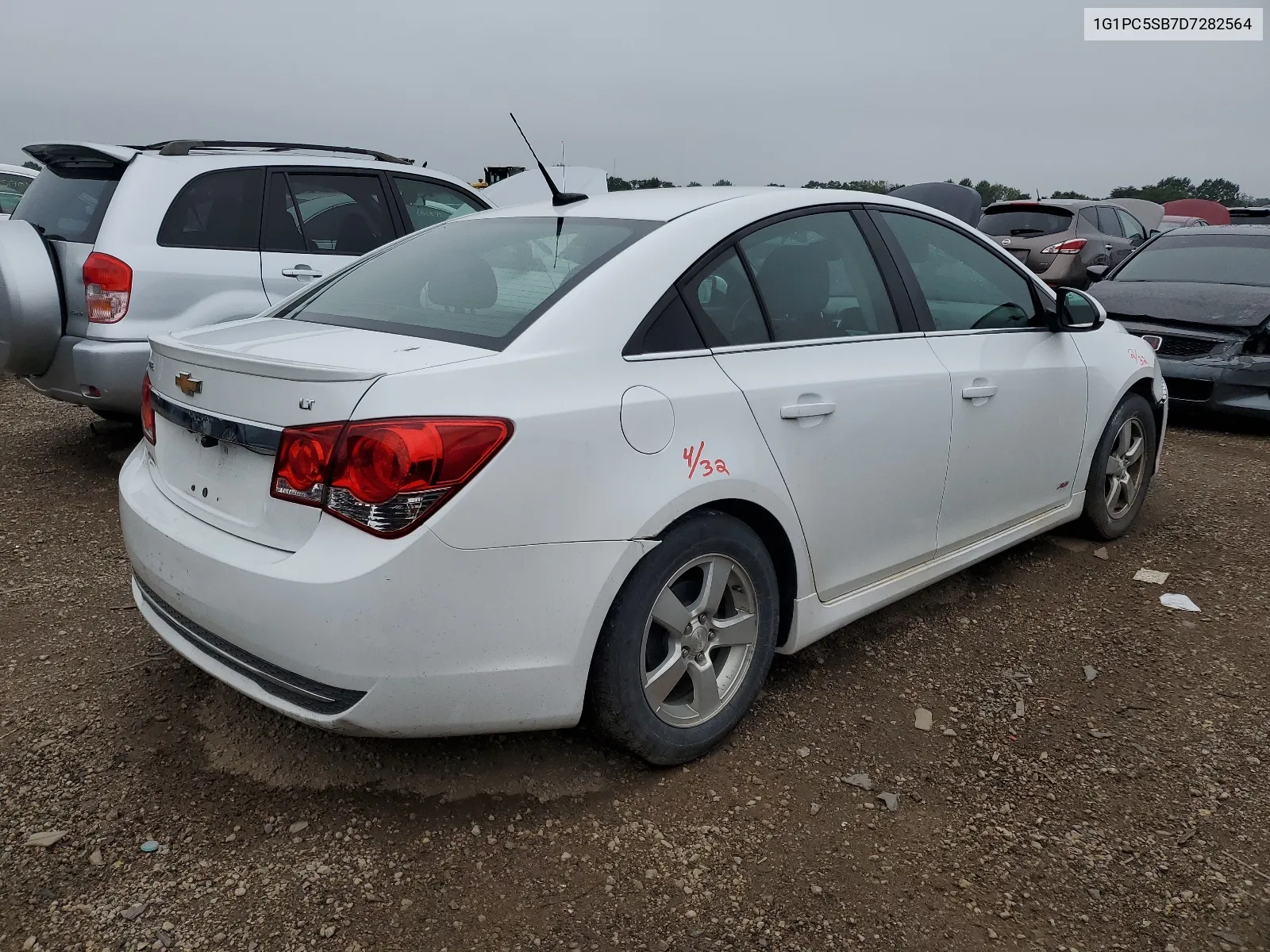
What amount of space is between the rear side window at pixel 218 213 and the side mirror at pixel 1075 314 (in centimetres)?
409

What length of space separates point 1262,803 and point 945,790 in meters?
0.82

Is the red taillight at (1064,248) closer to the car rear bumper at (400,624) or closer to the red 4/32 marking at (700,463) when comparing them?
the red 4/32 marking at (700,463)

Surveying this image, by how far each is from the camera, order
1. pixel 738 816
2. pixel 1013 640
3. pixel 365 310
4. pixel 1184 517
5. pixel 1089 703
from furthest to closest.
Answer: pixel 1184 517, pixel 1013 640, pixel 1089 703, pixel 365 310, pixel 738 816

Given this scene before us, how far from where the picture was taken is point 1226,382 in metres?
6.58

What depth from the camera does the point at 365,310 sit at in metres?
2.76

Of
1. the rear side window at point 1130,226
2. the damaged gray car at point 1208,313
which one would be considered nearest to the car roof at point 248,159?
the damaged gray car at point 1208,313

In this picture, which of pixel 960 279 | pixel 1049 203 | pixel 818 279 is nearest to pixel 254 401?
pixel 818 279

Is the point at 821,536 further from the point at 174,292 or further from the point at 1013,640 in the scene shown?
the point at 174,292

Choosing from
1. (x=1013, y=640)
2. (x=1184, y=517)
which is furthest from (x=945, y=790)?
(x=1184, y=517)

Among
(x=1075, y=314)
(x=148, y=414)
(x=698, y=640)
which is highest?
(x=1075, y=314)

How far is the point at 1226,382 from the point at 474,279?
5907 mm

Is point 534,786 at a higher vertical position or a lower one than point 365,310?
lower

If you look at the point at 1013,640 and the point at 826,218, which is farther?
the point at 1013,640

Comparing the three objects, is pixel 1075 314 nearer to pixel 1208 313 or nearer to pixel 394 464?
pixel 394 464
